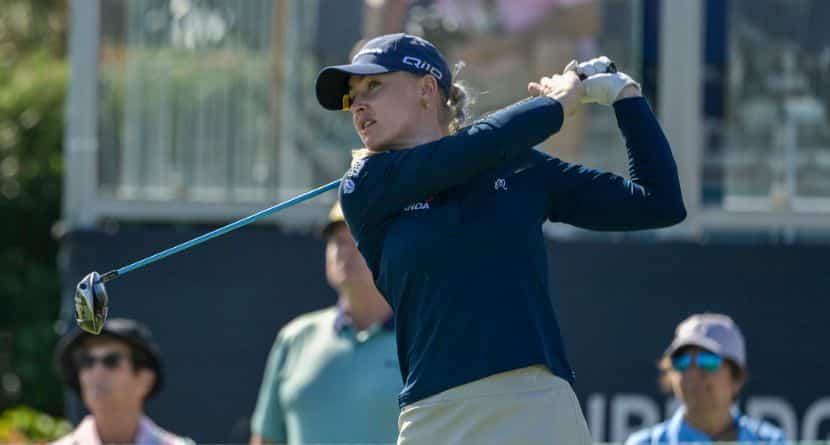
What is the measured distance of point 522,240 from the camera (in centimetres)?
337

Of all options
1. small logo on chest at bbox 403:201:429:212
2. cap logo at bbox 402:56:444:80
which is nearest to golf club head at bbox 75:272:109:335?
small logo on chest at bbox 403:201:429:212

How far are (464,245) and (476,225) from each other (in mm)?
50

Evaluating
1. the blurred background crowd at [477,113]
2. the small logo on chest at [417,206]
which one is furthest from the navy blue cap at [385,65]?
the blurred background crowd at [477,113]

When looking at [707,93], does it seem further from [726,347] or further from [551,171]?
[551,171]

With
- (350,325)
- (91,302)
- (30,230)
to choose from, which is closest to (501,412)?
(91,302)

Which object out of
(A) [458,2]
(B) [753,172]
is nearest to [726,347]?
(B) [753,172]

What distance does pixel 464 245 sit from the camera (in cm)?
333

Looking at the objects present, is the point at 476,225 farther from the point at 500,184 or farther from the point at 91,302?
the point at 91,302

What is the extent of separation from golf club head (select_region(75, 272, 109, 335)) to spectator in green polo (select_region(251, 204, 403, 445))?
6.17ft

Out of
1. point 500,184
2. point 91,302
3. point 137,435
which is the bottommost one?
point 137,435

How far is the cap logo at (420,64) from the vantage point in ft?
11.6

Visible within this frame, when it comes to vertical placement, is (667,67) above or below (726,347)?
above

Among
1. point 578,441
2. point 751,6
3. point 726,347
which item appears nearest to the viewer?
point 578,441

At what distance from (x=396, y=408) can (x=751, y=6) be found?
3.04 meters
